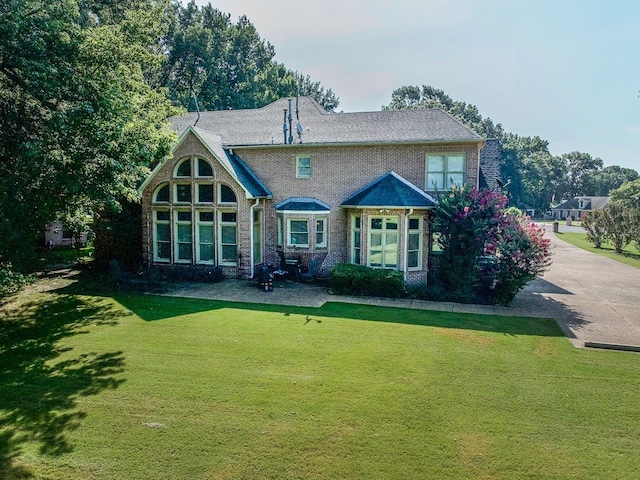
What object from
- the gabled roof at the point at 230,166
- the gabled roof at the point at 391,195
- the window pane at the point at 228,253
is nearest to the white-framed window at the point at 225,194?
the gabled roof at the point at 230,166

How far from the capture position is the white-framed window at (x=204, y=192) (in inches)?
758

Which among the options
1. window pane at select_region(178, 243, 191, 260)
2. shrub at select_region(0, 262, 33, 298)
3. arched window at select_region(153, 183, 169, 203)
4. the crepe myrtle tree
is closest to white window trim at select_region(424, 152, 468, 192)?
the crepe myrtle tree

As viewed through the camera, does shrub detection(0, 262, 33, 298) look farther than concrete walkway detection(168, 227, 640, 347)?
No

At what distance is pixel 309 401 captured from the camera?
7.68 m

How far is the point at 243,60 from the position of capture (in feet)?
148

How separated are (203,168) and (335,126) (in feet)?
21.4

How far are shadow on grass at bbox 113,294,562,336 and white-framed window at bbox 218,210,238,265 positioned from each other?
4026mm

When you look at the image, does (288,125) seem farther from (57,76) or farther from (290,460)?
(290,460)

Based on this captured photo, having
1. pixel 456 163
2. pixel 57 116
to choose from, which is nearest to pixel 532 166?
pixel 456 163

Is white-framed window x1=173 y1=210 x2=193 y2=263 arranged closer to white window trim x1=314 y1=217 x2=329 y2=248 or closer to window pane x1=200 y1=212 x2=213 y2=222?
window pane x1=200 y1=212 x2=213 y2=222

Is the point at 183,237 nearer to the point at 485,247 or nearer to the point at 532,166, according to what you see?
the point at 485,247

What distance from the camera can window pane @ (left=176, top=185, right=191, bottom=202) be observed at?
19469 mm

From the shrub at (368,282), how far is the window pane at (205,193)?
6699 mm

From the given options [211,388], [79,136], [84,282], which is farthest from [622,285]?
[84,282]
